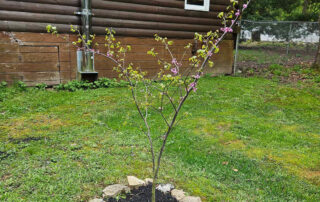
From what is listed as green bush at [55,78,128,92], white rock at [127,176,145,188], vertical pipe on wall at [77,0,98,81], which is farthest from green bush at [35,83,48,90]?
white rock at [127,176,145,188]

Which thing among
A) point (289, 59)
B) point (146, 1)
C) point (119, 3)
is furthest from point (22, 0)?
point (289, 59)

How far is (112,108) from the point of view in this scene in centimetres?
610

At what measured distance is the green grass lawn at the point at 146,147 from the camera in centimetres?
321

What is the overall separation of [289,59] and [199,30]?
5503 mm

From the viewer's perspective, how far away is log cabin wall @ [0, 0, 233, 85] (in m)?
6.80

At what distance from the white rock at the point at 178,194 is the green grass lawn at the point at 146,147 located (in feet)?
0.48

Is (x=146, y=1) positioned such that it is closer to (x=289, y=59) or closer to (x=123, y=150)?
(x=123, y=150)

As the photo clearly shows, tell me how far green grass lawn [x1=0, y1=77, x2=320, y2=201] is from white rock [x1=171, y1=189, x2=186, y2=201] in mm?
145

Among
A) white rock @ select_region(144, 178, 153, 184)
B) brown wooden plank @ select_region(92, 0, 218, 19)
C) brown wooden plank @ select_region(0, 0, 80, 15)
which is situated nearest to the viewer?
white rock @ select_region(144, 178, 153, 184)

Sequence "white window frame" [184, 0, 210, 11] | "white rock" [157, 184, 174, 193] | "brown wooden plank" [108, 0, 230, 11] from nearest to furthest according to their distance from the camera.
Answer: "white rock" [157, 184, 174, 193], "brown wooden plank" [108, 0, 230, 11], "white window frame" [184, 0, 210, 11]

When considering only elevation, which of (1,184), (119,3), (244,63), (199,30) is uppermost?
(119,3)

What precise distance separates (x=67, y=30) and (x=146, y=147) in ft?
15.6

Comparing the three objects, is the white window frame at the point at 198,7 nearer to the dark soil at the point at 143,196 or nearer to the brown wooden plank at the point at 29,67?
the brown wooden plank at the point at 29,67

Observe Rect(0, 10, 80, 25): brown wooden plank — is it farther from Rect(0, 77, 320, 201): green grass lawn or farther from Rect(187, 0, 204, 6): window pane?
Rect(187, 0, 204, 6): window pane
